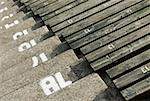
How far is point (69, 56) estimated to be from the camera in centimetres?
876

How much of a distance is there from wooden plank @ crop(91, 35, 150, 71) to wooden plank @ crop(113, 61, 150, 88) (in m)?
0.84

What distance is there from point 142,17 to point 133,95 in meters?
3.32

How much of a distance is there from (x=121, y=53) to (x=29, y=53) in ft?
9.91

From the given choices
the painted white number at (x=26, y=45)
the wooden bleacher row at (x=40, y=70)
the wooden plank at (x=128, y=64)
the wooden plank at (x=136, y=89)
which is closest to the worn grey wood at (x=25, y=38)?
the wooden bleacher row at (x=40, y=70)

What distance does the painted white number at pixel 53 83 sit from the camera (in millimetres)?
7672

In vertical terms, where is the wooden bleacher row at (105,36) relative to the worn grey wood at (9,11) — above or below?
below

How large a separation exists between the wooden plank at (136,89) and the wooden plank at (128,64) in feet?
Result: 2.06

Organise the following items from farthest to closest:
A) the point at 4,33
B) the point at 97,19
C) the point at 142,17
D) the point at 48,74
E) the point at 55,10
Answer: the point at 4,33, the point at 55,10, the point at 97,19, the point at 142,17, the point at 48,74

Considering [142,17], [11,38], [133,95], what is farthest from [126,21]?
[11,38]

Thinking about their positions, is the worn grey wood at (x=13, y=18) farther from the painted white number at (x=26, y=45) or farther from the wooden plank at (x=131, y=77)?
the wooden plank at (x=131, y=77)

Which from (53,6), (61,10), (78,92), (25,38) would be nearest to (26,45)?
(25,38)

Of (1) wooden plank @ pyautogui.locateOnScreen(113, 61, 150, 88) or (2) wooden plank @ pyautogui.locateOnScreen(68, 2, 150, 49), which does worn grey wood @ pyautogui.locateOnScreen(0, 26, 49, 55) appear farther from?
(1) wooden plank @ pyautogui.locateOnScreen(113, 61, 150, 88)

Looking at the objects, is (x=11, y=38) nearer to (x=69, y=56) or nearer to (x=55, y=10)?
(x=55, y=10)

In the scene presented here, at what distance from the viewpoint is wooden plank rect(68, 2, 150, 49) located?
9.27m
